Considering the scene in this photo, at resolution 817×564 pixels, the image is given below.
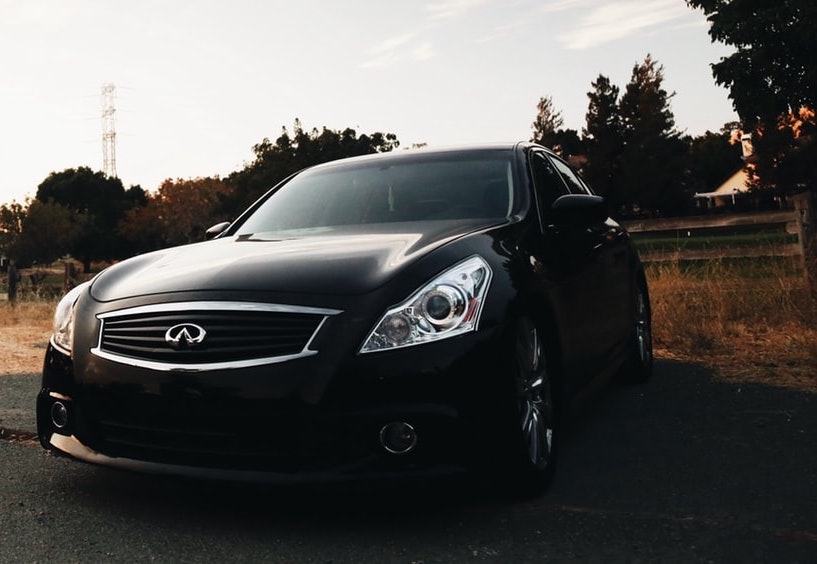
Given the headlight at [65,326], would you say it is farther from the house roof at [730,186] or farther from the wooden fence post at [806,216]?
the house roof at [730,186]

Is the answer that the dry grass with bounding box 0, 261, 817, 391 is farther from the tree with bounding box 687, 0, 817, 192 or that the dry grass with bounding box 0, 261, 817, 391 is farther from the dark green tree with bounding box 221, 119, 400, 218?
the dark green tree with bounding box 221, 119, 400, 218

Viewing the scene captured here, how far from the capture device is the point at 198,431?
3154 millimetres

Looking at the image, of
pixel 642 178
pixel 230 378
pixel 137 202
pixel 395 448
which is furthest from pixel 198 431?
pixel 137 202

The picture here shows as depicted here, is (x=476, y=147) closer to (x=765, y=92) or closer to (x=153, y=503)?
(x=153, y=503)

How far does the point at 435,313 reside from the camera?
3.21 m

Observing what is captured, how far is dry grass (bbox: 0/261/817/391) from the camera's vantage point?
6688 mm

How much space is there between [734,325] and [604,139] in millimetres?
51036

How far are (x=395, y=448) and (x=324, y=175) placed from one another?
8.14 ft

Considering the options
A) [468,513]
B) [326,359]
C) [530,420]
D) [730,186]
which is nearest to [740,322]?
[530,420]

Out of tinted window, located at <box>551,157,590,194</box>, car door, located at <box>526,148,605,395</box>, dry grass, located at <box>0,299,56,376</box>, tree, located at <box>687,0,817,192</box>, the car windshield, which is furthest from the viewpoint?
tree, located at <box>687,0,817,192</box>

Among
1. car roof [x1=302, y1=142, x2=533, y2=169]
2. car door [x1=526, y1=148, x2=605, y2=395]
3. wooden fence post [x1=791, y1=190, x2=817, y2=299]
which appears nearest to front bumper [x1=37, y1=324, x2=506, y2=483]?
car door [x1=526, y1=148, x2=605, y2=395]

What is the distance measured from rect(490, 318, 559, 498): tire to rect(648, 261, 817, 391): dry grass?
2840mm

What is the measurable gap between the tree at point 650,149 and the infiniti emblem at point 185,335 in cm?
5357

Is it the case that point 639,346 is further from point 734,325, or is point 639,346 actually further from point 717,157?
point 717,157
